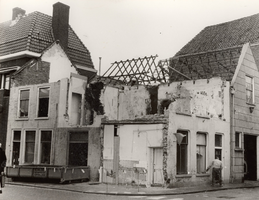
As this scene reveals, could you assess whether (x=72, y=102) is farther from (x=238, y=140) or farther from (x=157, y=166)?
(x=238, y=140)

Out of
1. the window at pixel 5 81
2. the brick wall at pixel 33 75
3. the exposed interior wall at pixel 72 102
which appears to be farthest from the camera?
the window at pixel 5 81

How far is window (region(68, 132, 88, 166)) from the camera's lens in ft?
74.4

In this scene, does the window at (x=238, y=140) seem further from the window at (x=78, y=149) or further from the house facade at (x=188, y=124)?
the window at (x=78, y=149)

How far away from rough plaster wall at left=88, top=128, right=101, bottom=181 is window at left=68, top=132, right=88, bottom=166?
68cm

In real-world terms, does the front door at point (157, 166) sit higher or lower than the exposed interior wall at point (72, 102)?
lower

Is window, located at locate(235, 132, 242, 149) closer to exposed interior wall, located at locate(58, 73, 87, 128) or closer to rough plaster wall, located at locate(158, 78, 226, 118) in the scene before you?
rough plaster wall, located at locate(158, 78, 226, 118)

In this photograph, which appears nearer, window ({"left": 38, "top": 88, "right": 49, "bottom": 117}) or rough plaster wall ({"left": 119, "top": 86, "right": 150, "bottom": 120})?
window ({"left": 38, "top": 88, "right": 49, "bottom": 117})

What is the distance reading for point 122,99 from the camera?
1075 inches

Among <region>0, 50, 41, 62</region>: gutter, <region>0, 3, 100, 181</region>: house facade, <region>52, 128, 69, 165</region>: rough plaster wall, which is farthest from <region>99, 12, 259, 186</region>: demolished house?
<region>0, 50, 41, 62</region>: gutter

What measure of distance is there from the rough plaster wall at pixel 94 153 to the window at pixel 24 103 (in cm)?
650

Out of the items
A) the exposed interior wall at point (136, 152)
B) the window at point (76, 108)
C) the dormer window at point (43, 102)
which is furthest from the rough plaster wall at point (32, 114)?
the exposed interior wall at point (136, 152)

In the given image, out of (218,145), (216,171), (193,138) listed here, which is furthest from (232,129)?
(193,138)

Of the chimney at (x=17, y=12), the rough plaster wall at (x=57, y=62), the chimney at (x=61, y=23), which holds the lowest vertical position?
the rough plaster wall at (x=57, y=62)

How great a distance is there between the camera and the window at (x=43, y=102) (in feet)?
83.1
